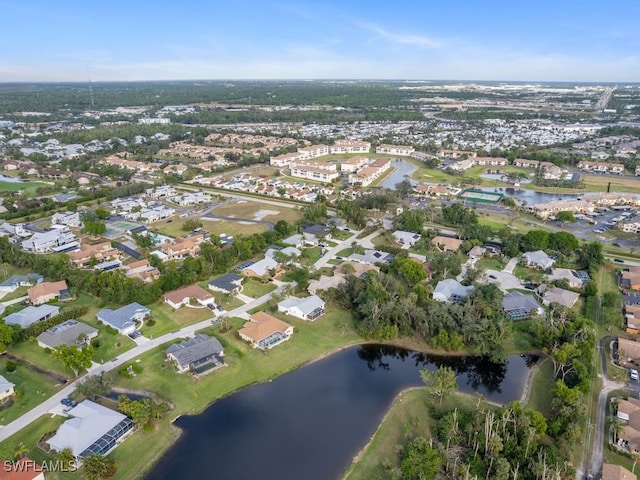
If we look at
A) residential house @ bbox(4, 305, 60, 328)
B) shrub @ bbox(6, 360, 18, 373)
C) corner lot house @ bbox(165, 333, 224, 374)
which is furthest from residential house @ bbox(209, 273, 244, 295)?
shrub @ bbox(6, 360, 18, 373)

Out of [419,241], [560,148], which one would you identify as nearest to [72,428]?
[419,241]

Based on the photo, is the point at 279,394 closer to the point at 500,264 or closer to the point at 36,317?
the point at 36,317

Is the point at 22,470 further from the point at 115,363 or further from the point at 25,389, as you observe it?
the point at 115,363

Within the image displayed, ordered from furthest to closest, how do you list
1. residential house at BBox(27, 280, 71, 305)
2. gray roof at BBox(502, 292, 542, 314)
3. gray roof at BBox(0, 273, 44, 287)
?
1. gray roof at BBox(0, 273, 44, 287)
2. residential house at BBox(27, 280, 71, 305)
3. gray roof at BBox(502, 292, 542, 314)

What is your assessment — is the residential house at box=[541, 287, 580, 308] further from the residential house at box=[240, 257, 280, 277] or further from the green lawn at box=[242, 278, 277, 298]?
the residential house at box=[240, 257, 280, 277]

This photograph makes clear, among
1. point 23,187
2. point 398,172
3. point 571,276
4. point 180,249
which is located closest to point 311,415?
point 180,249

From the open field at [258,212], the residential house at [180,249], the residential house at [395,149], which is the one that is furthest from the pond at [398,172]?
the residential house at [180,249]
